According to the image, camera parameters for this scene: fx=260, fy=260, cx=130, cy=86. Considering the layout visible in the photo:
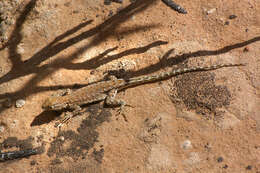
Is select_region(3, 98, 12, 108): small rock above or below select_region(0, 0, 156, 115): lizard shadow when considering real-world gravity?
below

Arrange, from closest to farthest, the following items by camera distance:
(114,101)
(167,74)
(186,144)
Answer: (186,144) → (167,74) → (114,101)

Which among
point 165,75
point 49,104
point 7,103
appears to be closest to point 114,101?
point 165,75

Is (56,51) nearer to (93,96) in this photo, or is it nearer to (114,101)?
(93,96)

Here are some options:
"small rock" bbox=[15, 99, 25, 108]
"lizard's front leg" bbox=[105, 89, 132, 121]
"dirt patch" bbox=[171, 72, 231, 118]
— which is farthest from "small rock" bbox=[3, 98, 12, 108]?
"dirt patch" bbox=[171, 72, 231, 118]

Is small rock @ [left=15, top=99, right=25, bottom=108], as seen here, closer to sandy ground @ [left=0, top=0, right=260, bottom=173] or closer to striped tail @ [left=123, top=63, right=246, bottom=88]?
sandy ground @ [left=0, top=0, right=260, bottom=173]

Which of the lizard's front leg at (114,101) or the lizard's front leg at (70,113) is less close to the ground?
the lizard's front leg at (114,101)

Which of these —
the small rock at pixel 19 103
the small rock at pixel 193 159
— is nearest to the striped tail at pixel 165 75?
the small rock at pixel 193 159

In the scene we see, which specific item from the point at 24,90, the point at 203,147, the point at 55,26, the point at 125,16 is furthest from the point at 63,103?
the point at 203,147

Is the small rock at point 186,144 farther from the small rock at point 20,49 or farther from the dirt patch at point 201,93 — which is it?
the small rock at point 20,49
